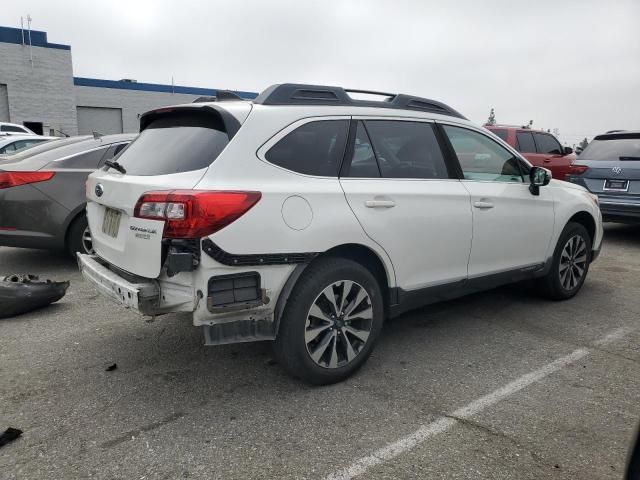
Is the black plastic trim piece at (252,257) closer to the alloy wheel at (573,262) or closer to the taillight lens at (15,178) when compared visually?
the alloy wheel at (573,262)

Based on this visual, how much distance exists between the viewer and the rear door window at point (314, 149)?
3.15m

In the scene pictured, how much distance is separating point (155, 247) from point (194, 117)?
95cm

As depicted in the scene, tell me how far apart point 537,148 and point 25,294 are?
32.7 feet

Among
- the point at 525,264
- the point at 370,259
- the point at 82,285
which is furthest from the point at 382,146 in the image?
the point at 82,285

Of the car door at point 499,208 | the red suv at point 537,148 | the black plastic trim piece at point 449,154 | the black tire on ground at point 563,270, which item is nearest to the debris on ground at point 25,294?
the black plastic trim piece at point 449,154

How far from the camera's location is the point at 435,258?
12.5 feet

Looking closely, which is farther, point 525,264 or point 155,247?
point 525,264

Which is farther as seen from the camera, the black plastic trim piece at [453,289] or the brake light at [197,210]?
the black plastic trim piece at [453,289]

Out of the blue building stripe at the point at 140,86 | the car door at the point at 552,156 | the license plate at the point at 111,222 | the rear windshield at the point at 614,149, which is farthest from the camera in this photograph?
the blue building stripe at the point at 140,86

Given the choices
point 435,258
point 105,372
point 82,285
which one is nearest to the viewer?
point 105,372

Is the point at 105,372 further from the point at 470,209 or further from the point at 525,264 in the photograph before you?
the point at 525,264

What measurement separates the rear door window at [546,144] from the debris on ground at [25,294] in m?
9.77

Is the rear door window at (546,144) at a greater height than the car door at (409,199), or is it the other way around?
the rear door window at (546,144)

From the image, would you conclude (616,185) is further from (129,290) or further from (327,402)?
(129,290)
